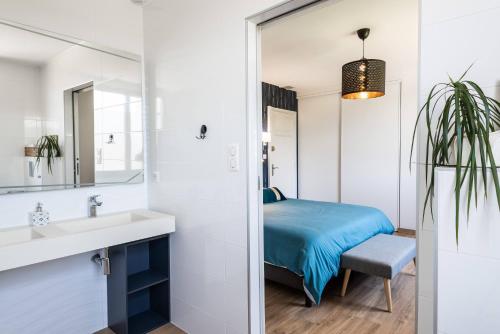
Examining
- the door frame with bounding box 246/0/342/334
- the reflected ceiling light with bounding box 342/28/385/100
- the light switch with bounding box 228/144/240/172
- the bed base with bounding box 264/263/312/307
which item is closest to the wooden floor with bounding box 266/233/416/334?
the bed base with bounding box 264/263/312/307

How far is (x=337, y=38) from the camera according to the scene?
2928mm

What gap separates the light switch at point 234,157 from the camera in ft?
5.38

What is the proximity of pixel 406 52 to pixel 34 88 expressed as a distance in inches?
141

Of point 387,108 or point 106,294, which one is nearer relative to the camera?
point 106,294

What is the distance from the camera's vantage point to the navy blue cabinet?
6.32ft

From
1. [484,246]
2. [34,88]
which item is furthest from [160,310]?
[484,246]

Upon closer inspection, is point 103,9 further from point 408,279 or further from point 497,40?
point 408,279

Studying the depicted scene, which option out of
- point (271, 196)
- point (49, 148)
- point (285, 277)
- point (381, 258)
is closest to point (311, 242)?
point (285, 277)

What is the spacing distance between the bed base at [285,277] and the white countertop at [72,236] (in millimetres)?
1084

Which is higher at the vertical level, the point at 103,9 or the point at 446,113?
the point at 103,9

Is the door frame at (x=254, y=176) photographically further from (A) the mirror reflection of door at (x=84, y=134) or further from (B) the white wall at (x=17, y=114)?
(B) the white wall at (x=17, y=114)

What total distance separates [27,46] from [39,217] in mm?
1029

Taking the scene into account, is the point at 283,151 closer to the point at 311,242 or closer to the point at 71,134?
the point at 311,242

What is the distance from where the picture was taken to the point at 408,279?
111 inches
